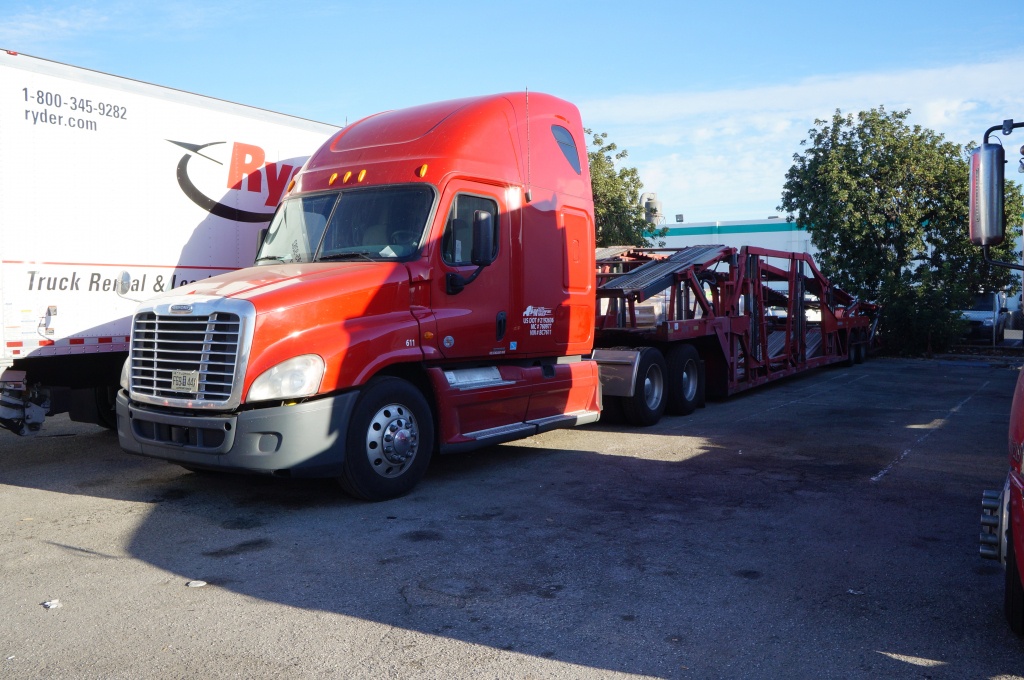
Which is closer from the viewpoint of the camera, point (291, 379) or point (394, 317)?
point (291, 379)

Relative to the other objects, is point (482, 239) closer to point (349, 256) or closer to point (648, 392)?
point (349, 256)

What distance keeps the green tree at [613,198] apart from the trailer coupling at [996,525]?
81.0 feet

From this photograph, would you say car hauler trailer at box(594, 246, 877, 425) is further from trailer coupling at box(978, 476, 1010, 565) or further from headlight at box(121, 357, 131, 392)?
trailer coupling at box(978, 476, 1010, 565)

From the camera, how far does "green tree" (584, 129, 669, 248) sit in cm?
2870

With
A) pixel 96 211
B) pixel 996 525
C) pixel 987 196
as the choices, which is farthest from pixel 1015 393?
pixel 96 211

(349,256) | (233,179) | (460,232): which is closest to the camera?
(349,256)

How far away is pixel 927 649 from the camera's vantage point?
4145 millimetres

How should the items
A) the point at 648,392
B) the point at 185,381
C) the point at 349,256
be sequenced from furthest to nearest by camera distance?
the point at 648,392 < the point at 349,256 < the point at 185,381

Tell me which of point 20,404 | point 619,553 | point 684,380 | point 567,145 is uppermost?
point 567,145

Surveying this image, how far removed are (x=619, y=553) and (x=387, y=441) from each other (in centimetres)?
228

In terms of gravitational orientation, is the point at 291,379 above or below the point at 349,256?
below

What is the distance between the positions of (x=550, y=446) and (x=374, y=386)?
3.24m

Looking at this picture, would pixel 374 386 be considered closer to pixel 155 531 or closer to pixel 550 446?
pixel 155 531

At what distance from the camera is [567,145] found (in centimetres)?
982
